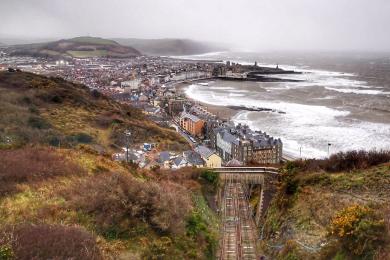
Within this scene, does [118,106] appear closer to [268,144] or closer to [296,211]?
[268,144]

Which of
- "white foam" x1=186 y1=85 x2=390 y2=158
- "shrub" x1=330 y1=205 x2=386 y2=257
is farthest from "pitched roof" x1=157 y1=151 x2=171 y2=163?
"shrub" x1=330 y1=205 x2=386 y2=257

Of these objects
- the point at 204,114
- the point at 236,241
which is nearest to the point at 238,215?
the point at 236,241

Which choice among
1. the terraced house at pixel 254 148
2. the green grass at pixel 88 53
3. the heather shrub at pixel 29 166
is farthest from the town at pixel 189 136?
the green grass at pixel 88 53

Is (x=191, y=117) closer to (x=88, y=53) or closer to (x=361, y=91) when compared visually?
(x=361, y=91)

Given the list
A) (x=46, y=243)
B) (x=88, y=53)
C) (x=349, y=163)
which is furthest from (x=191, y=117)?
(x=88, y=53)

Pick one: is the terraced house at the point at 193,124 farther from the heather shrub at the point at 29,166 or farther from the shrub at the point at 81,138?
the heather shrub at the point at 29,166

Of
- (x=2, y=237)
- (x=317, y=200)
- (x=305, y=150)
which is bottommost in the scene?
(x=305, y=150)

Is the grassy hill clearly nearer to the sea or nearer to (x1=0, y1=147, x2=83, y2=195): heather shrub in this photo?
(x1=0, y1=147, x2=83, y2=195): heather shrub

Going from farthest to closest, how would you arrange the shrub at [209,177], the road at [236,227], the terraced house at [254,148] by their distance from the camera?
1. the terraced house at [254,148]
2. the shrub at [209,177]
3. the road at [236,227]
